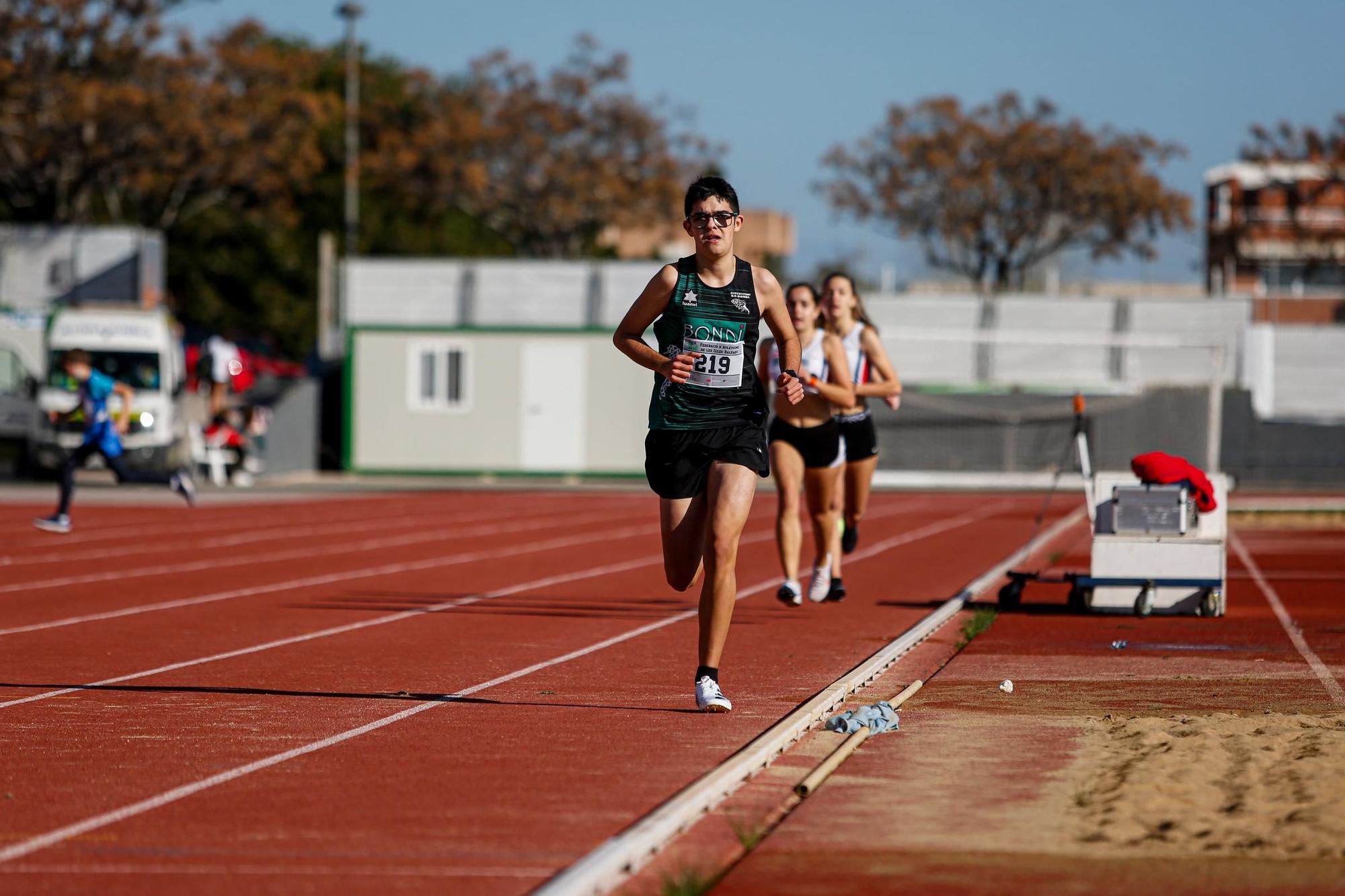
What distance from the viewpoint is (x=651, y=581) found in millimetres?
15945

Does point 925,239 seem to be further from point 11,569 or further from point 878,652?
point 878,652

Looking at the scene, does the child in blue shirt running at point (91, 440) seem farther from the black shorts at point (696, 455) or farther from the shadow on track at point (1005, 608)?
the black shorts at point (696, 455)

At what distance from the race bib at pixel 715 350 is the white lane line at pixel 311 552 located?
5742 mm

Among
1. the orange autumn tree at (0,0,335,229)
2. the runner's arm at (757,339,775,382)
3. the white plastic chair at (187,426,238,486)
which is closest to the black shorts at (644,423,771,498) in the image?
the runner's arm at (757,339,775,382)

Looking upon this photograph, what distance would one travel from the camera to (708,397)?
819 cm

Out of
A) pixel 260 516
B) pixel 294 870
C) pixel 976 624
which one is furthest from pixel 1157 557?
pixel 260 516

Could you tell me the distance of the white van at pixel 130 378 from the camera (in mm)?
32906

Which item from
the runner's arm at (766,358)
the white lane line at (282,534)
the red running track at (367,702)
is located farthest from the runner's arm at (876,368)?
the white lane line at (282,534)

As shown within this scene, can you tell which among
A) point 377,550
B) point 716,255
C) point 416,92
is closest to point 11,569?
point 377,550

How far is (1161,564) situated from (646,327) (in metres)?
5.97

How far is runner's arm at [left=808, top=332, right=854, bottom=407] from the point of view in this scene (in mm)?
12328

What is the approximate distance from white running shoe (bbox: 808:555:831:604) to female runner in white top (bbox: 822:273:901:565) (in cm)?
37

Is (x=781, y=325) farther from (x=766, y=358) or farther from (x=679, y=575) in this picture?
(x=766, y=358)

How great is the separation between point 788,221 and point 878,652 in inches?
5454
